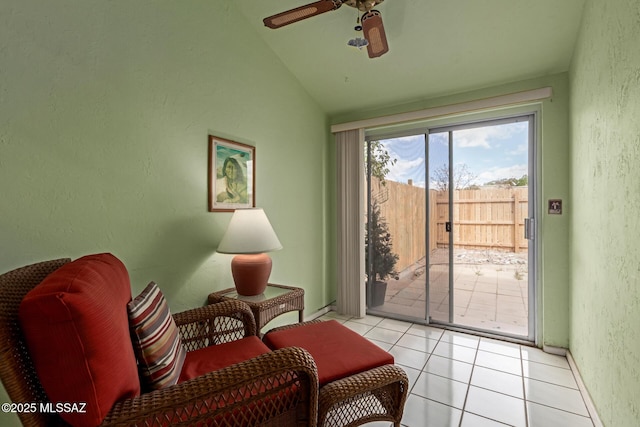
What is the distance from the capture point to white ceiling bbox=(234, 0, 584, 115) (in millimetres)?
2092

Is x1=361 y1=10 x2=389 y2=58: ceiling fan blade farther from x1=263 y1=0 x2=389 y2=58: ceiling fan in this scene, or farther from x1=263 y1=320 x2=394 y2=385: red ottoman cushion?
x1=263 y1=320 x2=394 y2=385: red ottoman cushion

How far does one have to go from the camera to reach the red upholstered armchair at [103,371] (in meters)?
0.74

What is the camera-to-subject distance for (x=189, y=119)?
2.00 m

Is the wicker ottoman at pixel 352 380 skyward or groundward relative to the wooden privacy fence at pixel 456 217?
groundward

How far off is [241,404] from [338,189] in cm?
263

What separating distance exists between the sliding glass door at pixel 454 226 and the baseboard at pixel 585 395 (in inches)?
17.3

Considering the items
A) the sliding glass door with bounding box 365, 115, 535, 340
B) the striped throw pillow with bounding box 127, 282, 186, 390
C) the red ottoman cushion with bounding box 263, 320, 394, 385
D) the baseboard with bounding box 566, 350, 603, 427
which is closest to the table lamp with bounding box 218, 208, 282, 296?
the red ottoman cushion with bounding box 263, 320, 394, 385

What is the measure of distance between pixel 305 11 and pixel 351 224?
2171 mm

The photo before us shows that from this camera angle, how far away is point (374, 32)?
167 cm

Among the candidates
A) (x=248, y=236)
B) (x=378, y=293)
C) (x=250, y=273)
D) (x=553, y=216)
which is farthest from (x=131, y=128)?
(x=553, y=216)

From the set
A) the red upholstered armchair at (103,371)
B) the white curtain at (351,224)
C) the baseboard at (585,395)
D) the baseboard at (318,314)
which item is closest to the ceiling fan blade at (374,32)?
the white curtain at (351,224)

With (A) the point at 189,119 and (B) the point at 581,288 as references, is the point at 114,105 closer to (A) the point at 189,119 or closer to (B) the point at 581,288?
(A) the point at 189,119

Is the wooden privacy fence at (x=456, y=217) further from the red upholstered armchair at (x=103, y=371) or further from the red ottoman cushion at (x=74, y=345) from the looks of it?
the red ottoman cushion at (x=74, y=345)

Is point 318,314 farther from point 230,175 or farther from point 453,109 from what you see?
point 453,109
